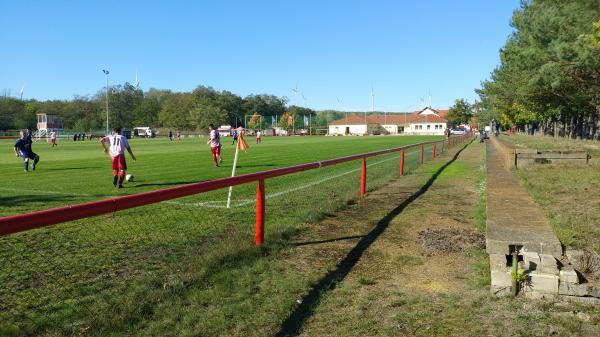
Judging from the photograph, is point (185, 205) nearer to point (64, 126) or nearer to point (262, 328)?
point (262, 328)

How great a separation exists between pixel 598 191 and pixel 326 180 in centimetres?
674

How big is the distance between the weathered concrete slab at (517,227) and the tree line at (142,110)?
355 ft

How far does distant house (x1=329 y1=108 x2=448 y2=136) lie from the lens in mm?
125312

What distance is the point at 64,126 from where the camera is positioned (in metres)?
115

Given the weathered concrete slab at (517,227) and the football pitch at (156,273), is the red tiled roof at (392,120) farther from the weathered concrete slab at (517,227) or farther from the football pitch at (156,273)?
the football pitch at (156,273)

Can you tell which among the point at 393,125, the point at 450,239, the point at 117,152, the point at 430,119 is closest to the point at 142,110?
the point at 393,125

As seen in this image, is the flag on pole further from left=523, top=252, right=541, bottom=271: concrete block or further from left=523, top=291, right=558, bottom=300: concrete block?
left=523, top=291, right=558, bottom=300: concrete block

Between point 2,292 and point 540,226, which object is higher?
point 540,226

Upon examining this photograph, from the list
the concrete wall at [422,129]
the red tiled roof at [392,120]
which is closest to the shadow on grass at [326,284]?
the concrete wall at [422,129]

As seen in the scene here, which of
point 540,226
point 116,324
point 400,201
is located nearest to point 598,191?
point 400,201

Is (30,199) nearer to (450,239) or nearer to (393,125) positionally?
(450,239)

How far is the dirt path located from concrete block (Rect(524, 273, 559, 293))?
6.9 inches

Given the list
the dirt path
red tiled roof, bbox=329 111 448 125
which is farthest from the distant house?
the dirt path

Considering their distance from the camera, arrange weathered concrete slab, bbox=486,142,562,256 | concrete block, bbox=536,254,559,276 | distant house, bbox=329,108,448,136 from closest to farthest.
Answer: concrete block, bbox=536,254,559,276 → weathered concrete slab, bbox=486,142,562,256 → distant house, bbox=329,108,448,136
